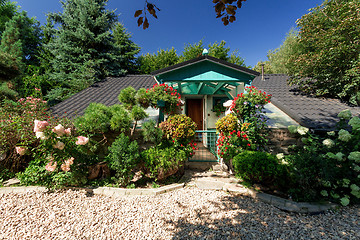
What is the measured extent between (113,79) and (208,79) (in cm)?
758

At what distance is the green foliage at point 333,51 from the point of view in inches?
184

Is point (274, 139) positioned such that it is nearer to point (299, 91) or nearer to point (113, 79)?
point (299, 91)

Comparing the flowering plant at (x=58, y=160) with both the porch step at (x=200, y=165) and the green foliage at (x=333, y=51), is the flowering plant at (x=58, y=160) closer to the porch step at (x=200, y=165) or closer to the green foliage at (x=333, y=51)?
the porch step at (x=200, y=165)

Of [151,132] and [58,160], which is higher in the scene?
[151,132]

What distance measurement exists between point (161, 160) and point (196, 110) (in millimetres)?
4394

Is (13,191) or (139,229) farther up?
(13,191)

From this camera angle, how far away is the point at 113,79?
30.2 feet

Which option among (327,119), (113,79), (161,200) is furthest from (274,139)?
(113,79)

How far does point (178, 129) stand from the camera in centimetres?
360

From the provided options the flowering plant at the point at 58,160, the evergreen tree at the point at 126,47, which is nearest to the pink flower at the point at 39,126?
the flowering plant at the point at 58,160

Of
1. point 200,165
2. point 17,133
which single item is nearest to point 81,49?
point 17,133

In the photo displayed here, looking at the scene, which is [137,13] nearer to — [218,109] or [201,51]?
[218,109]

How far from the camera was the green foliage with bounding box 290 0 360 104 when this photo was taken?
4.68 meters

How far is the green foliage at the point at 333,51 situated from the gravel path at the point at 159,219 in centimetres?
474
